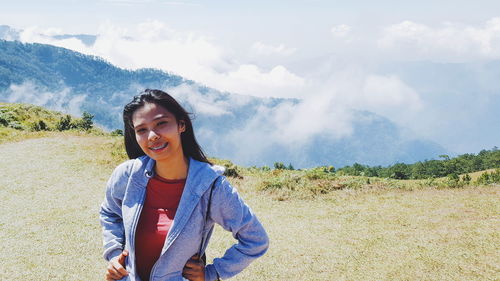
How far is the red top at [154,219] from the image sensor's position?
108 inches

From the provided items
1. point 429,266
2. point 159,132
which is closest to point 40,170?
point 429,266

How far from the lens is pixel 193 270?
270 centimetres

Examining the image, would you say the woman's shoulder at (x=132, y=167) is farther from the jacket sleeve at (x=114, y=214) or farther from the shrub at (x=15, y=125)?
the shrub at (x=15, y=125)

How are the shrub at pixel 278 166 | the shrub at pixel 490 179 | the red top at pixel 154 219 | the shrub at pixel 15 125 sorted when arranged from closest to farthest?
the red top at pixel 154 219 → the shrub at pixel 490 179 → the shrub at pixel 278 166 → the shrub at pixel 15 125

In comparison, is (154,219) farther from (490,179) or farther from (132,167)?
(490,179)

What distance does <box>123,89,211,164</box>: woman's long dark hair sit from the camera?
2.74 meters

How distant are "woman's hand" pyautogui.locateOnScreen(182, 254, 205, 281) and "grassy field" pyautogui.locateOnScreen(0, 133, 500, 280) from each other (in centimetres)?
501

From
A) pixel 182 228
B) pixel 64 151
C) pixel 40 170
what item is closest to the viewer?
pixel 182 228

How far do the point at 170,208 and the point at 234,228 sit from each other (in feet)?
1.54

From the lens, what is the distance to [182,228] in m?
2.60

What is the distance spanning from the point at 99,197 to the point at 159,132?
1085 cm

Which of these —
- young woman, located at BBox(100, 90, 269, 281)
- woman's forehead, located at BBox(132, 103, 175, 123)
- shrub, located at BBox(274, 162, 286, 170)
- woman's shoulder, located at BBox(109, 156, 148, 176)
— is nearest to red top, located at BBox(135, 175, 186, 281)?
young woman, located at BBox(100, 90, 269, 281)

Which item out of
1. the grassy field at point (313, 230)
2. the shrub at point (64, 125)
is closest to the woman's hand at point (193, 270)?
the grassy field at point (313, 230)

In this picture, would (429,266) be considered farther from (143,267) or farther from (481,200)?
(143,267)
